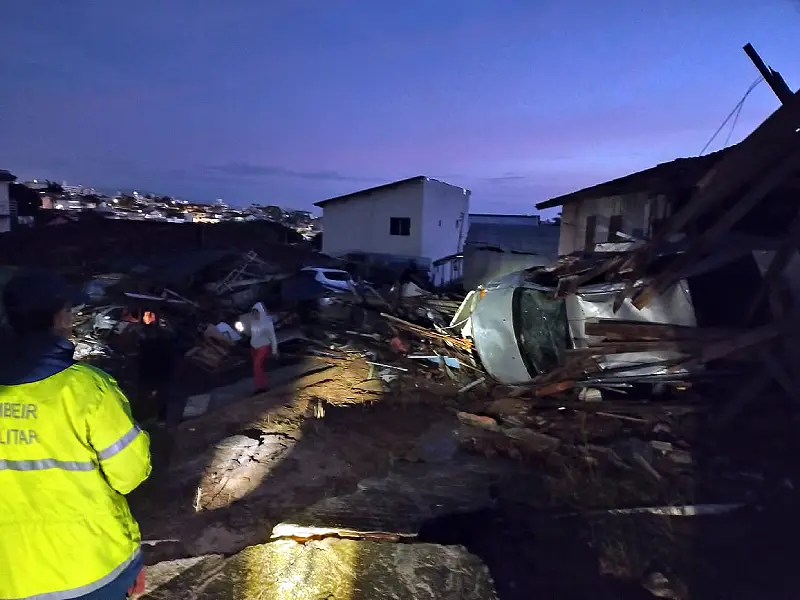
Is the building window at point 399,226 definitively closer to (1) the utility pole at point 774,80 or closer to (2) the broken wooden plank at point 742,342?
(1) the utility pole at point 774,80

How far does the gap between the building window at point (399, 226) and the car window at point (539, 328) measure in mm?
18295

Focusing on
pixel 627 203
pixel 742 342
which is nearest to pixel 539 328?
pixel 742 342

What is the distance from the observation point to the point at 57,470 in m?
1.76

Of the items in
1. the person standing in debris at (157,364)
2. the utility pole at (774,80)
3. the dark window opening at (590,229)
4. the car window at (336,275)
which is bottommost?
A: the person standing in debris at (157,364)

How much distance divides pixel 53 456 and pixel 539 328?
22.4 ft

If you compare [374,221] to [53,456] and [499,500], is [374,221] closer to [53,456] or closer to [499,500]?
[499,500]

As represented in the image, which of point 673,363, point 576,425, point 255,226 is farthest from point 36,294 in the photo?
point 255,226

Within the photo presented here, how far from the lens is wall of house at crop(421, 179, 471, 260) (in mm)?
25781

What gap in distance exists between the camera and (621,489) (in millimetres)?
4918

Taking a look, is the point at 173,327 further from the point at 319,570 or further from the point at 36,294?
the point at 36,294

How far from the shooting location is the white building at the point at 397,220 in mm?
25453

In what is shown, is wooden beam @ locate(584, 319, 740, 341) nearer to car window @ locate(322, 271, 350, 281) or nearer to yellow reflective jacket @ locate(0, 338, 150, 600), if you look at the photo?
yellow reflective jacket @ locate(0, 338, 150, 600)

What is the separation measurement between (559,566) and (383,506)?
1.68m

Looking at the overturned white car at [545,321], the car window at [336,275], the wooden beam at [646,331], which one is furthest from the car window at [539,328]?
the car window at [336,275]
